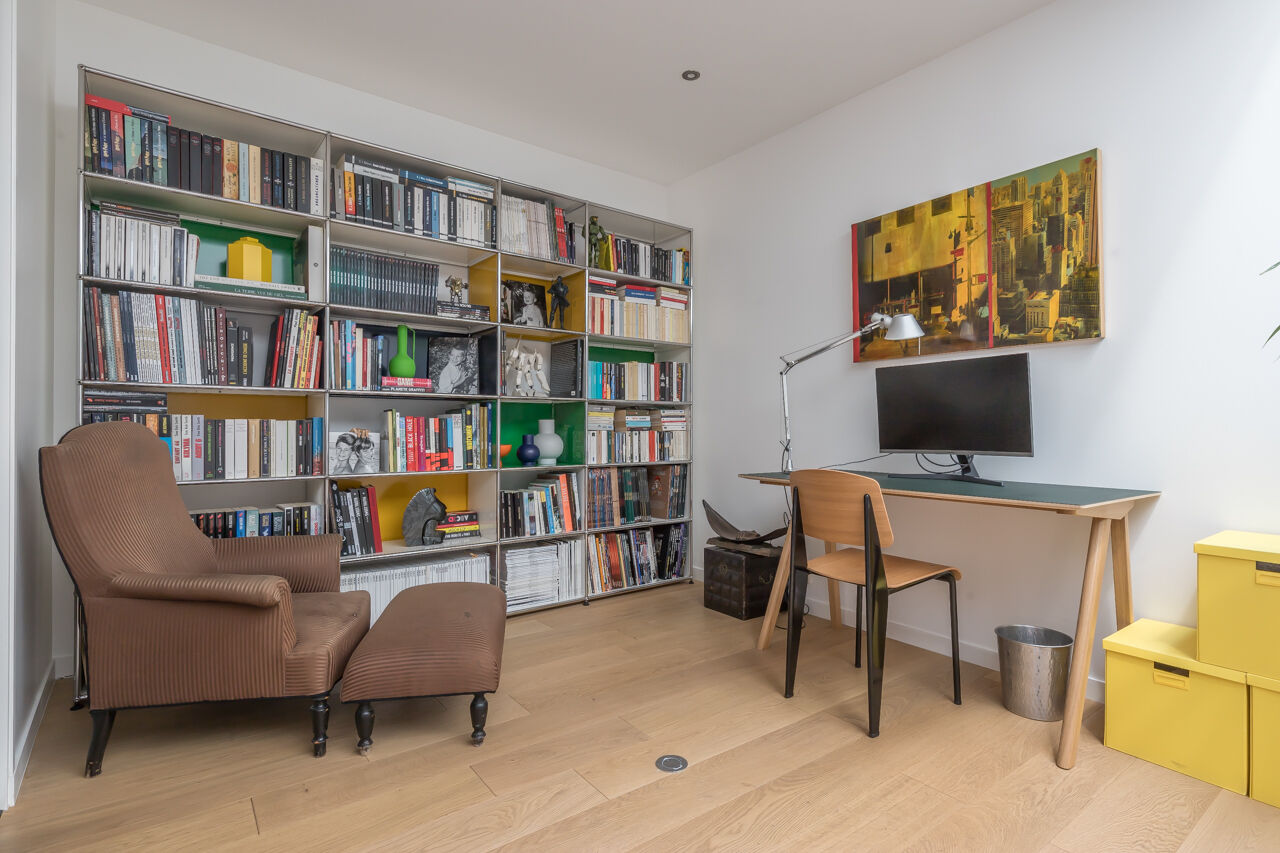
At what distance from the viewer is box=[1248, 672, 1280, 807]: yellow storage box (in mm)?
1785

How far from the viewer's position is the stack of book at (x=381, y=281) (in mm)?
2982

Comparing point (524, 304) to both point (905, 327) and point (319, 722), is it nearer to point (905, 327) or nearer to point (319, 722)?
point (905, 327)

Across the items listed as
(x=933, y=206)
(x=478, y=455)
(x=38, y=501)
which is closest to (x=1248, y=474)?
(x=933, y=206)

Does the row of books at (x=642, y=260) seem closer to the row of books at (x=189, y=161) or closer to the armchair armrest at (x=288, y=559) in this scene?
the row of books at (x=189, y=161)

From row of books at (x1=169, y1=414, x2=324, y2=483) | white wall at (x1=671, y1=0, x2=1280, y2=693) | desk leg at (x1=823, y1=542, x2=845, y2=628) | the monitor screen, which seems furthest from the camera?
desk leg at (x1=823, y1=542, x2=845, y2=628)

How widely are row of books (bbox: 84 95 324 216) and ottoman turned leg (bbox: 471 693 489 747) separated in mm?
2196

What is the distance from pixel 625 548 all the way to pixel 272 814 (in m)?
2.42

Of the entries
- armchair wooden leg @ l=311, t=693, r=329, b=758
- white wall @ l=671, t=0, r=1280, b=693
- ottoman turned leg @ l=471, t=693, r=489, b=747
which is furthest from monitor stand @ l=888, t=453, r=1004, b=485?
armchair wooden leg @ l=311, t=693, r=329, b=758

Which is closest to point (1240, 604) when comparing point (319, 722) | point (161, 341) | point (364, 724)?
point (364, 724)

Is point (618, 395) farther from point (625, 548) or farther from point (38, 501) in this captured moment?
point (38, 501)

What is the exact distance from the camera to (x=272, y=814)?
172 centimetres

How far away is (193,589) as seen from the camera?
184cm

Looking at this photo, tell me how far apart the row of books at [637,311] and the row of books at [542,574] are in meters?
1.27

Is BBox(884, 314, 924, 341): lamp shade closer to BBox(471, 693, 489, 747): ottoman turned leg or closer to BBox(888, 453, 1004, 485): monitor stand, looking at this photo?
BBox(888, 453, 1004, 485): monitor stand
